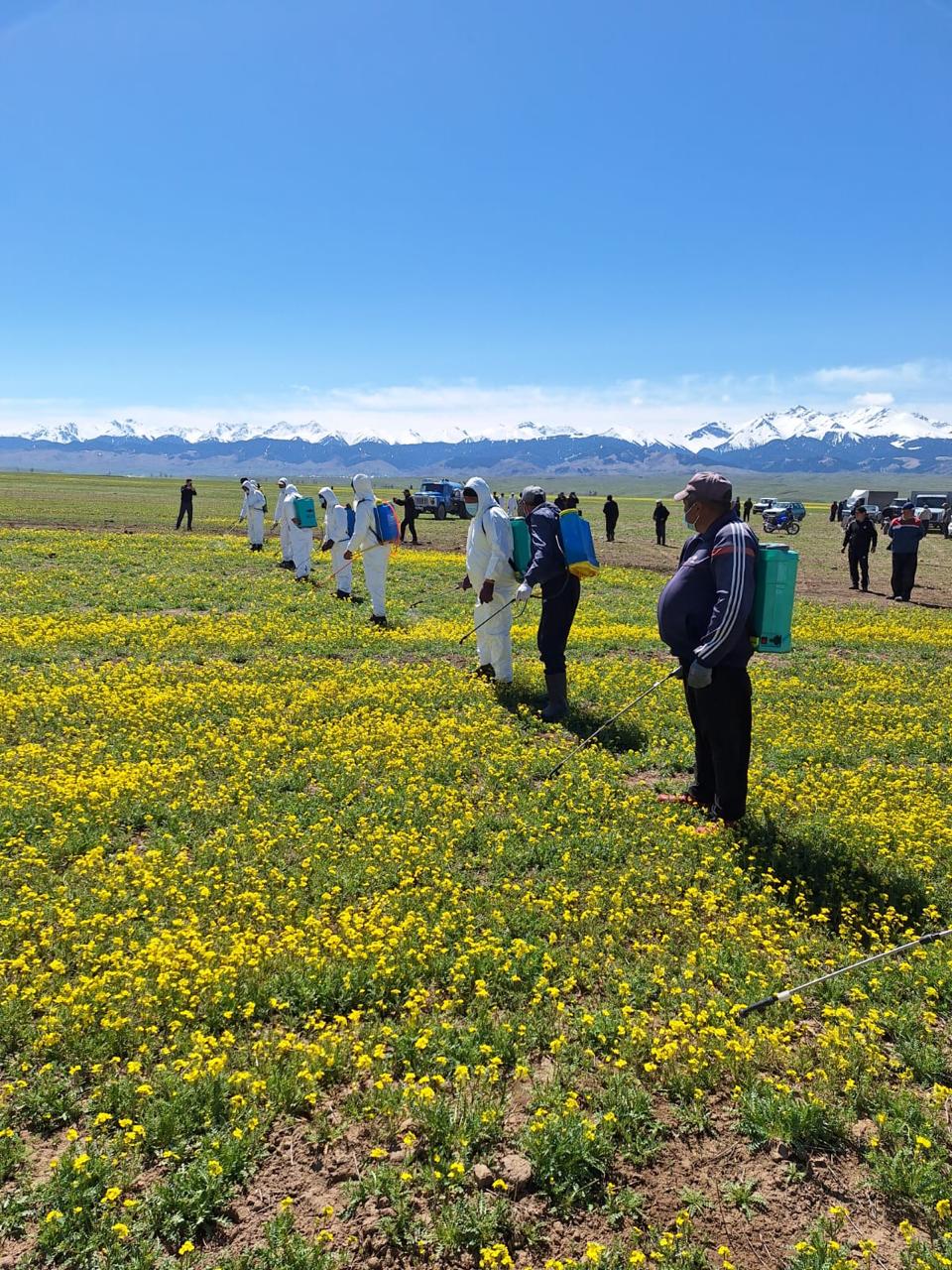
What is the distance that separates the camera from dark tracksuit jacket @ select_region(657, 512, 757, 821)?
699 centimetres

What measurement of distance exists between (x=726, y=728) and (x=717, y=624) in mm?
1089

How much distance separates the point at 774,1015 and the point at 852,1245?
156 centimetres

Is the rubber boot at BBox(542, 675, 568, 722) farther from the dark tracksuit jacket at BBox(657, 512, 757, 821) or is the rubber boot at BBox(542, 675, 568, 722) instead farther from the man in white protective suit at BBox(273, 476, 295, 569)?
the man in white protective suit at BBox(273, 476, 295, 569)

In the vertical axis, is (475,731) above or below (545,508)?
below

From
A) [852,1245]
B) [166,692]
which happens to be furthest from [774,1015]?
[166,692]

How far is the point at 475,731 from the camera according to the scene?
1030 cm

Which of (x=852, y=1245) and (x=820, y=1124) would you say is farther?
(x=820, y=1124)

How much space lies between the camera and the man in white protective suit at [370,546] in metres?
16.8

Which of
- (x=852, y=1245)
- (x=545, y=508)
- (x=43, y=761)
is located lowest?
(x=852, y=1245)

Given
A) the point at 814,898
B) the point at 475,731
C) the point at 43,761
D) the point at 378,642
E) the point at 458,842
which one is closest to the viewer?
the point at 814,898

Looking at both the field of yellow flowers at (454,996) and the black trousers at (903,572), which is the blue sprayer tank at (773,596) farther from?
the black trousers at (903,572)

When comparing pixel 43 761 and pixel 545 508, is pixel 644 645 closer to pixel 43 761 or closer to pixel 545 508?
pixel 545 508

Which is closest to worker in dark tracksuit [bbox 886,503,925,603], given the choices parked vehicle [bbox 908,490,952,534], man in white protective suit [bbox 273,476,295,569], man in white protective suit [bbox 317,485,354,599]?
man in white protective suit [bbox 317,485,354,599]

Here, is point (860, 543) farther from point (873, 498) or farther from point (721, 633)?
point (873, 498)
